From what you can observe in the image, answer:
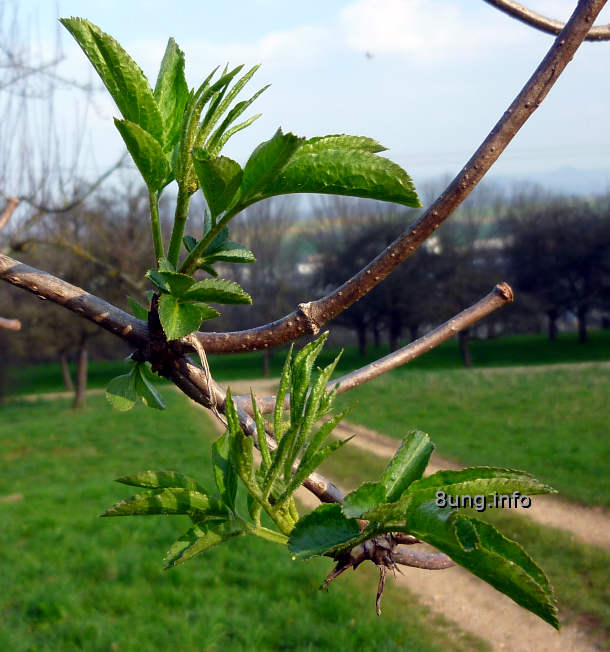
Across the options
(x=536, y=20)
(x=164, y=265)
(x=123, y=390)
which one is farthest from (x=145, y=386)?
(x=536, y=20)

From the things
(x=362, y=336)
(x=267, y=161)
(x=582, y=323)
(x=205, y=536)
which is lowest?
(x=362, y=336)

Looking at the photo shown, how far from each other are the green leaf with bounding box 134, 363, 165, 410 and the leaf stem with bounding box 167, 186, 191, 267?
0.19m

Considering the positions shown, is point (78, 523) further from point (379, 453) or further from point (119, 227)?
point (119, 227)

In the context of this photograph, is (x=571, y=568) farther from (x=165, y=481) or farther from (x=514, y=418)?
(x=165, y=481)

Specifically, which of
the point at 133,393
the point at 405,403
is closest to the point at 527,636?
the point at 133,393

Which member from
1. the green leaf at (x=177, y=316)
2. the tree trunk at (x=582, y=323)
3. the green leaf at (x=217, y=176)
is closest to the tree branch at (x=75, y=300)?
the green leaf at (x=177, y=316)

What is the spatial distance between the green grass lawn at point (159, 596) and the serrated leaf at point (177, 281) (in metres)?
4.76

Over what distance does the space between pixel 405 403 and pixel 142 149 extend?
16.4 meters

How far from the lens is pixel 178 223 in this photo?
67 centimetres

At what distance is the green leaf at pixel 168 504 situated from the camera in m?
0.58

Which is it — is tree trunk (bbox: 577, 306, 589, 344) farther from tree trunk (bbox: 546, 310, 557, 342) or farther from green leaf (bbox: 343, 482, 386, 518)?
green leaf (bbox: 343, 482, 386, 518)

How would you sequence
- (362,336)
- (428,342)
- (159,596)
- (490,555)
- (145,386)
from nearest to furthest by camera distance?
1. (490,555)
2. (145,386)
3. (428,342)
4. (159,596)
5. (362,336)

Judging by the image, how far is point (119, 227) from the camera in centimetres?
2064

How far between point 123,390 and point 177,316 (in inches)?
8.3
